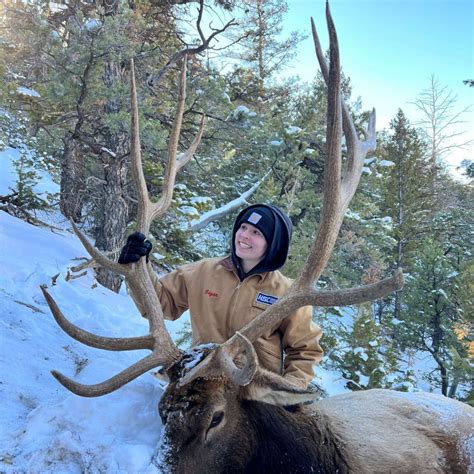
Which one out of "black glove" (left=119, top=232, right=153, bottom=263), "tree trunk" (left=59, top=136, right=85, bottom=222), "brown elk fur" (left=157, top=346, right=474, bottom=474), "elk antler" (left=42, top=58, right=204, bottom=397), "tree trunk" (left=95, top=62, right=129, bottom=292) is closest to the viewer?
"brown elk fur" (left=157, top=346, right=474, bottom=474)

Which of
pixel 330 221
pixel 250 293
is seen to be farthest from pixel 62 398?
pixel 330 221

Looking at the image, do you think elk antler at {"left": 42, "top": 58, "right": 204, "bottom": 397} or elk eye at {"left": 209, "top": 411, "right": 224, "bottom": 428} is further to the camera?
elk antler at {"left": 42, "top": 58, "right": 204, "bottom": 397}

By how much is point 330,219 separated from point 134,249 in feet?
4.18

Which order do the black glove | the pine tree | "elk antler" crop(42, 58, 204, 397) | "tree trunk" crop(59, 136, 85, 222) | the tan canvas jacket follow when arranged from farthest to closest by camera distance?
the pine tree, "tree trunk" crop(59, 136, 85, 222), the tan canvas jacket, the black glove, "elk antler" crop(42, 58, 204, 397)

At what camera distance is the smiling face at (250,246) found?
10.3 ft

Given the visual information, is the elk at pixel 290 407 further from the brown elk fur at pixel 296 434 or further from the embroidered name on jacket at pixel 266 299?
the embroidered name on jacket at pixel 266 299

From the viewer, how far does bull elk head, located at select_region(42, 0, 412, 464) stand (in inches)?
81.2

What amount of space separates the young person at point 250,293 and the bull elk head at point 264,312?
431 millimetres

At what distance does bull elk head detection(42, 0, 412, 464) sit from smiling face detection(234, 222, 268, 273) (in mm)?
677

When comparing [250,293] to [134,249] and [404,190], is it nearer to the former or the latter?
[134,249]

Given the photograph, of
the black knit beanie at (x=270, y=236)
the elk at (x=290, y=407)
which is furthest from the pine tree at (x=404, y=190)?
the elk at (x=290, y=407)

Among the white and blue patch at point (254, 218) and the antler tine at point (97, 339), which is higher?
the white and blue patch at point (254, 218)

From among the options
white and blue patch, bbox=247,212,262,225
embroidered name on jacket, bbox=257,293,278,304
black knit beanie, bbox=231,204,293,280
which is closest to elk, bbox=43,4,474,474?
embroidered name on jacket, bbox=257,293,278,304

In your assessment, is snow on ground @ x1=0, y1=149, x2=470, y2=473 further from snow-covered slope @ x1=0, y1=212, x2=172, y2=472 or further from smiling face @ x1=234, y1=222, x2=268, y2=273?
smiling face @ x1=234, y1=222, x2=268, y2=273
